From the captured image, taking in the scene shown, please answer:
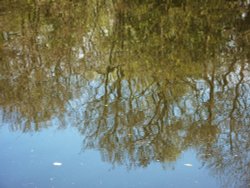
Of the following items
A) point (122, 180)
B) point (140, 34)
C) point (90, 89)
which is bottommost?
point (122, 180)

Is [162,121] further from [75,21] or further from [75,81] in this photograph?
[75,21]

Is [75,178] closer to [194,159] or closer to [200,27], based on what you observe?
[194,159]

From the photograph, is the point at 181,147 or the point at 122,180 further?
the point at 181,147

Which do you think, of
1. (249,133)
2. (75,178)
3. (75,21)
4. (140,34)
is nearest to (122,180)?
(75,178)

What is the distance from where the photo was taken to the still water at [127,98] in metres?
5.66

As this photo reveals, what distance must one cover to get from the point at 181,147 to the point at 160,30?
17.8 feet

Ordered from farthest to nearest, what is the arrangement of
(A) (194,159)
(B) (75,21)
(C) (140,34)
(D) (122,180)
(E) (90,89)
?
1. (B) (75,21)
2. (C) (140,34)
3. (E) (90,89)
4. (A) (194,159)
5. (D) (122,180)

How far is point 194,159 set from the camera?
5.81 metres

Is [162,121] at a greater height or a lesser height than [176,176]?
greater

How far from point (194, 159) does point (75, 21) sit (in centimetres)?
740

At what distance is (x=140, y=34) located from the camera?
10.9 m

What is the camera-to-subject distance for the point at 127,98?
7750mm

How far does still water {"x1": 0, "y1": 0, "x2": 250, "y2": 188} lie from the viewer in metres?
5.66

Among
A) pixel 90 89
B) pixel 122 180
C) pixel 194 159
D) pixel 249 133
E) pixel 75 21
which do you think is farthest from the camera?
pixel 75 21
